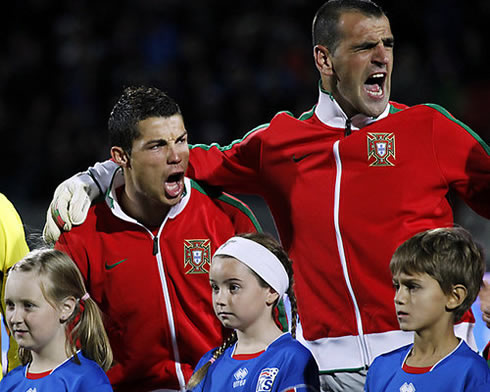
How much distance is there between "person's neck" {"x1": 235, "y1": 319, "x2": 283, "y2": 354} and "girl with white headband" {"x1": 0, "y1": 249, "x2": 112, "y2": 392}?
54cm

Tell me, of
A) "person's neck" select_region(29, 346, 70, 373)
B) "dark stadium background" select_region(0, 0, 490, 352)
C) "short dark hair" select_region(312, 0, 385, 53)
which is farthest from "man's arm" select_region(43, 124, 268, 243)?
"dark stadium background" select_region(0, 0, 490, 352)

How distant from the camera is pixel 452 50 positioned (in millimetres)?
9031

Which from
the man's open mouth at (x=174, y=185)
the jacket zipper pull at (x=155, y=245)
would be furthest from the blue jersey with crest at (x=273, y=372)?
the man's open mouth at (x=174, y=185)

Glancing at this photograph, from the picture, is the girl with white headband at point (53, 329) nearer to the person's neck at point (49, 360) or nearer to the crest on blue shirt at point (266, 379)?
the person's neck at point (49, 360)

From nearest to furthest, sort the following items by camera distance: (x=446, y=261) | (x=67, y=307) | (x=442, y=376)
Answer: (x=442, y=376) < (x=446, y=261) < (x=67, y=307)

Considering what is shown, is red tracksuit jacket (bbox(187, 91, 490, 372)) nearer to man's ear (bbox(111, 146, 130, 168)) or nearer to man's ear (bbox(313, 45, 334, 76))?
man's ear (bbox(313, 45, 334, 76))

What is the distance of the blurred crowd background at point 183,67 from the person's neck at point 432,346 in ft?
17.1

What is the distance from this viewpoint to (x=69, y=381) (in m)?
3.44

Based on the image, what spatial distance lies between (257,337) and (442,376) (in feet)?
2.33

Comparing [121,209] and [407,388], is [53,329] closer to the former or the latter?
[121,209]

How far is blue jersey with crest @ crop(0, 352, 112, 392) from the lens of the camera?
3.43 m

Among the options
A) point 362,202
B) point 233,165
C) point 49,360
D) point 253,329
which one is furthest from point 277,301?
point 49,360

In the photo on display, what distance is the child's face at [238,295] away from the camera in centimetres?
334

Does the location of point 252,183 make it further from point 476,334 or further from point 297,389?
point 476,334
